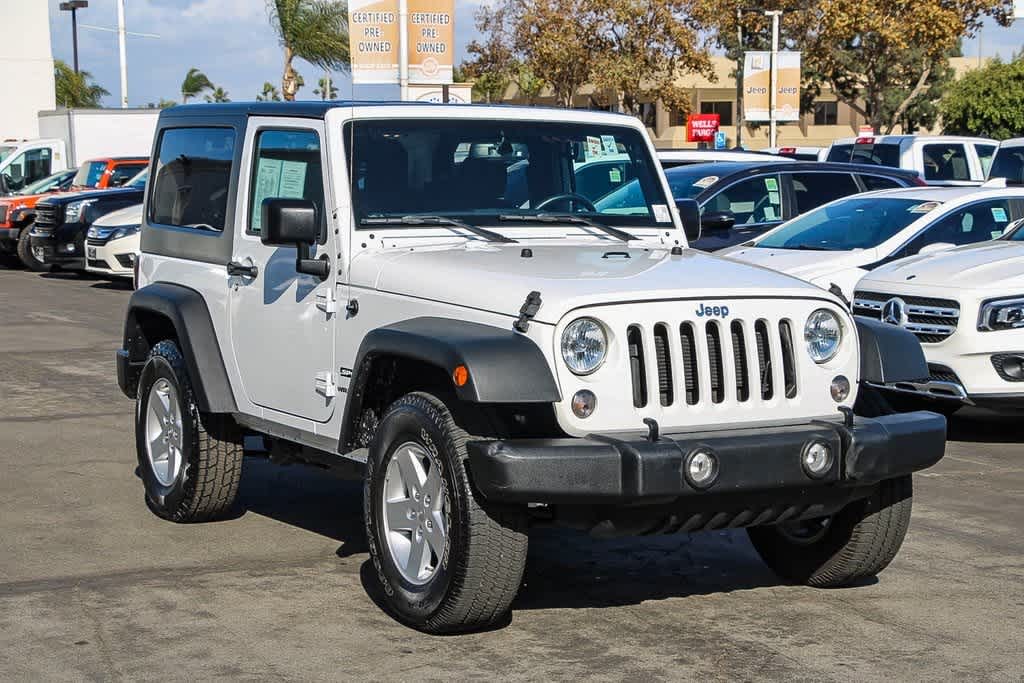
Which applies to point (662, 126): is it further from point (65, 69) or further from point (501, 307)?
point (501, 307)

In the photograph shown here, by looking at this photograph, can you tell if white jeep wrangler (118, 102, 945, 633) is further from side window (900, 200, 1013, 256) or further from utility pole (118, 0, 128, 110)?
utility pole (118, 0, 128, 110)

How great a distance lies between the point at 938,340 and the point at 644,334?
489 cm

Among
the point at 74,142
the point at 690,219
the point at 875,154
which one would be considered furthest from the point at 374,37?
the point at 690,219

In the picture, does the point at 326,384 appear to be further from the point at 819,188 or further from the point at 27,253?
the point at 27,253

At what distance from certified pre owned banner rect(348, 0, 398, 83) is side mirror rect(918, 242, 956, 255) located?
36.6ft

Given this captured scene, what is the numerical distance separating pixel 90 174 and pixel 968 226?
18.8 meters

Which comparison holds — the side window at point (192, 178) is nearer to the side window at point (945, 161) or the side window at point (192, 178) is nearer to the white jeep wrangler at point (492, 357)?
the white jeep wrangler at point (492, 357)

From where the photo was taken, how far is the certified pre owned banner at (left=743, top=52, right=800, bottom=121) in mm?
42250

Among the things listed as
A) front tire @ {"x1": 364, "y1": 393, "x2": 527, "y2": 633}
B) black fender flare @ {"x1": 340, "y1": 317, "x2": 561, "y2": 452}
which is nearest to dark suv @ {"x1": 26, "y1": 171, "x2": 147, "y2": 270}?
front tire @ {"x1": 364, "y1": 393, "x2": 527, "y2": 633}

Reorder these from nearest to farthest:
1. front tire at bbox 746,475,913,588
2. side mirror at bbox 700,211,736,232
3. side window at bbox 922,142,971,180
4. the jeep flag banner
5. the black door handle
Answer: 1. front tire at bbox 746,475,913,588
2. the black door handle
3. side mirror at bbox 700,211,736,232
4. side window at bbox 922,142,971,180
5. the jeep flag banner

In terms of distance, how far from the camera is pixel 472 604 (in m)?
5.29

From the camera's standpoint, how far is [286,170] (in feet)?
22.1

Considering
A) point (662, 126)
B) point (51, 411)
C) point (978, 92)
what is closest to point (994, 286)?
point (51, 411)

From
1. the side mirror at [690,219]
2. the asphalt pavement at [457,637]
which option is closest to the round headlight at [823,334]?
the asphalt pavement at [457,637]
